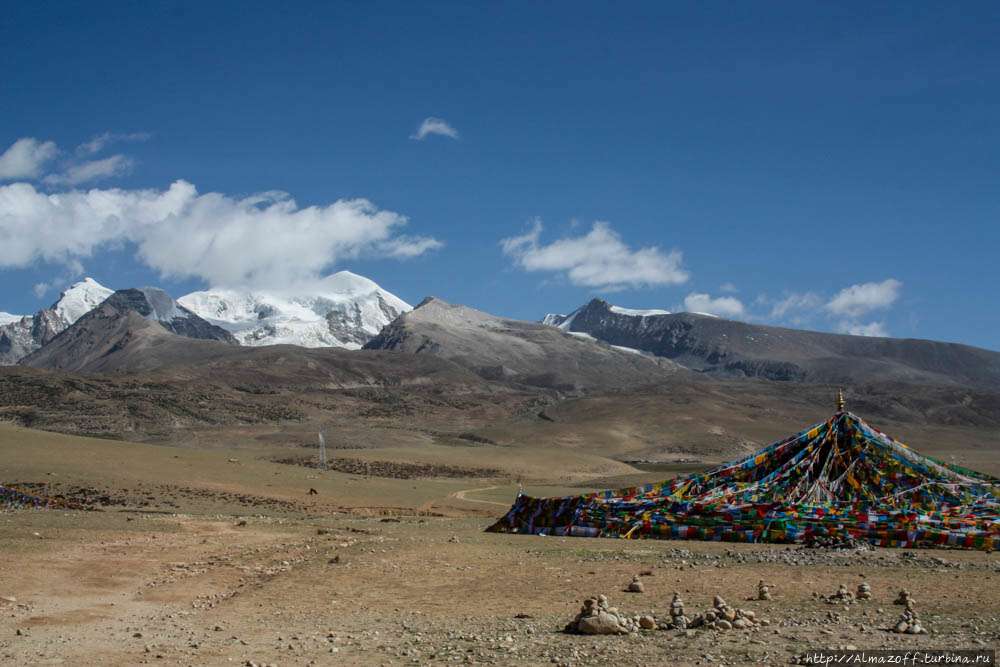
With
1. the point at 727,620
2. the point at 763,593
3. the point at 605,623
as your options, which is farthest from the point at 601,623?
the point at 763,593

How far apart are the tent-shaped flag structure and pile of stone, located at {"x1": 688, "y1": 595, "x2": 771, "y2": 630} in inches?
395

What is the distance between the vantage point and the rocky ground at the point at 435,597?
9.70m

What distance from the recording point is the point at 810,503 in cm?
2236

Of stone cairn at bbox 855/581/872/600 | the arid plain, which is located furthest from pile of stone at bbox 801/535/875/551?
stone cairn at bbox 855/581/872/600

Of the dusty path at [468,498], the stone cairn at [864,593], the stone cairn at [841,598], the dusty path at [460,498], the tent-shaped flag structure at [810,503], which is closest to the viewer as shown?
the stone cairn at [841,598]

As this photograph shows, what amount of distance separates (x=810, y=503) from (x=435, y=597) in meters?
12.1

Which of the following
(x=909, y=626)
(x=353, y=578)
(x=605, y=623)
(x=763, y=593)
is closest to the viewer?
(x=909, y=626)

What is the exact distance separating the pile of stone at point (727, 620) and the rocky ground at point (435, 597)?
78mm

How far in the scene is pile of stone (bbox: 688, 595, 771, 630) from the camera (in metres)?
10.2

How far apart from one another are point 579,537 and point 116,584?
10993mm

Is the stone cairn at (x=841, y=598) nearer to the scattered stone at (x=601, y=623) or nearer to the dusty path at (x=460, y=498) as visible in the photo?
the scattered stone at (x=601, y=623)

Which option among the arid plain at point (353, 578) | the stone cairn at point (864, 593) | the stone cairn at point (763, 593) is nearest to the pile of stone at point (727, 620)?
the arid plain at point (353, 578)

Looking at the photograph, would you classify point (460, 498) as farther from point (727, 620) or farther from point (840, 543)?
point (727, 620)

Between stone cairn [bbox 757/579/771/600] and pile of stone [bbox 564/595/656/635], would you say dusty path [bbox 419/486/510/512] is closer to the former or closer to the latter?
stone cairn [bbox 757/579/771/600]
